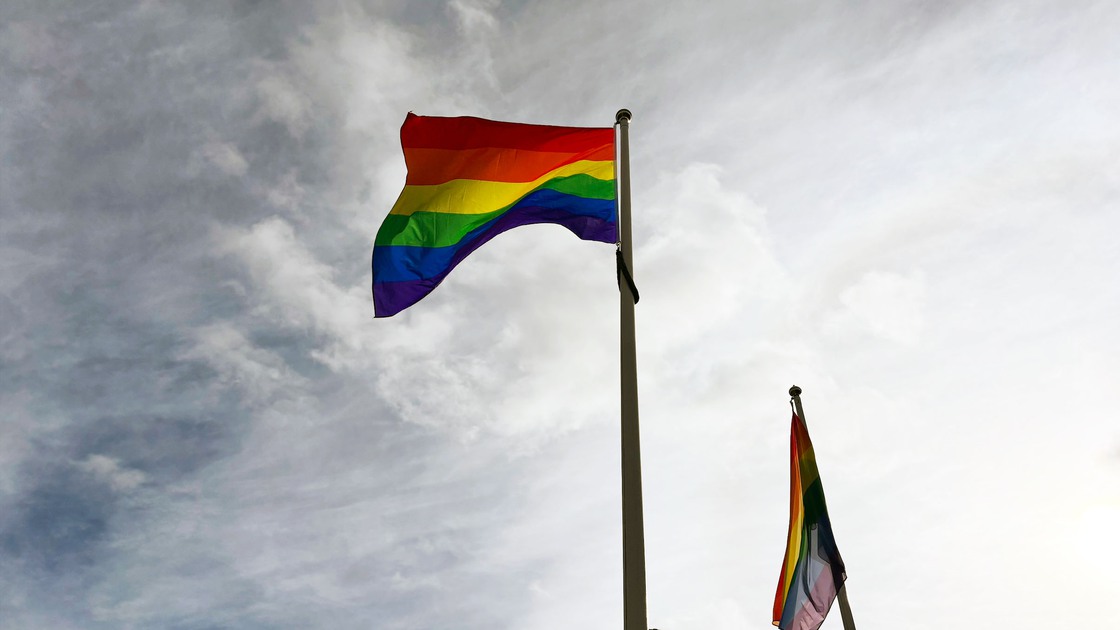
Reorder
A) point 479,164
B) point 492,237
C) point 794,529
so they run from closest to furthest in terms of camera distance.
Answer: point 492,237, point 479,164, point 794,529

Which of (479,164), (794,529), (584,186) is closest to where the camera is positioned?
(584,186)

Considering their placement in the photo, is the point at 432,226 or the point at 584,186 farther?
the point at 432,226

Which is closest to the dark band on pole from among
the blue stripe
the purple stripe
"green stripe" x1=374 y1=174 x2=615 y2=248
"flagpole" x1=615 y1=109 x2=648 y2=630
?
"flagpole" x1=615 y1=109 x2=648 y2=630

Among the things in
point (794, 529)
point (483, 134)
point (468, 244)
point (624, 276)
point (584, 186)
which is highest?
point (483, 134)

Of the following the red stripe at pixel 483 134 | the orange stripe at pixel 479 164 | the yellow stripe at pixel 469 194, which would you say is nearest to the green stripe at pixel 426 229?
the yellow stripe at pixel 469 194

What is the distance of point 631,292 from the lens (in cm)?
1027

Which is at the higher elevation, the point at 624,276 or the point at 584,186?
the point at 584,186

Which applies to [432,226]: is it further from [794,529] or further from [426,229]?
[794,529]

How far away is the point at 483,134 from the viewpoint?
42.0 feet

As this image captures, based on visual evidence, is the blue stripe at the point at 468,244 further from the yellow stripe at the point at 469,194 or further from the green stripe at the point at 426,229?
the yellow stripe at the point at 469,194

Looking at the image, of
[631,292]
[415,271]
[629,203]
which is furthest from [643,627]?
[415,271]

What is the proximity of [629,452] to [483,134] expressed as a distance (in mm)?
6506

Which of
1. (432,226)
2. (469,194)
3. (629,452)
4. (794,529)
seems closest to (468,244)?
(432,226)

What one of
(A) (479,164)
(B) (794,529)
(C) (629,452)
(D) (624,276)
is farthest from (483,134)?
(B) (794,529)
